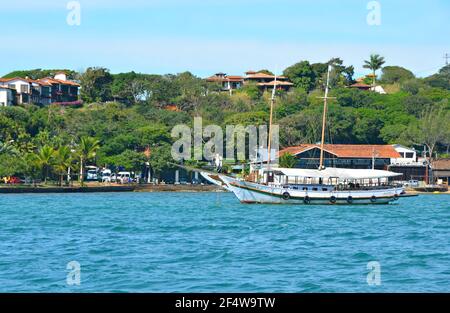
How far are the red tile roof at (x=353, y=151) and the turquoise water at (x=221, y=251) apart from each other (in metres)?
35.8

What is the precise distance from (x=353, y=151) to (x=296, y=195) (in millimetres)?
28721

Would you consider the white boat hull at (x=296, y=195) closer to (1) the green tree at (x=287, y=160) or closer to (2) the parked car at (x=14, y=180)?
(1) the green tree at (x=287, y=160)

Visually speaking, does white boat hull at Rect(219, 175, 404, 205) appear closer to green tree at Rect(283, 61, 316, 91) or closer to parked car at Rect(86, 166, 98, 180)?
parked car at Rect(86, 166, 98, 180)

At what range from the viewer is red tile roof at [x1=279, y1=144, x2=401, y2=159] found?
77438mm

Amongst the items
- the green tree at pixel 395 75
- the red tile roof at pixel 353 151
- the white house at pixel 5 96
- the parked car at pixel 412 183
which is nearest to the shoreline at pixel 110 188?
the parked car at pixel 412 183

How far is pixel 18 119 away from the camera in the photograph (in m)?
78.6

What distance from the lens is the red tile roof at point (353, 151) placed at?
3049 inches

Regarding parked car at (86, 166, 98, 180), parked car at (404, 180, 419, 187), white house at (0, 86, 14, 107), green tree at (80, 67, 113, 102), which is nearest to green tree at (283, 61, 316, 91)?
green tree at (80, 67, 113, 102)

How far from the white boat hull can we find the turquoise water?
9.95 meters

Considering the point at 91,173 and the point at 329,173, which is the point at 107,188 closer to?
the point at 91,173

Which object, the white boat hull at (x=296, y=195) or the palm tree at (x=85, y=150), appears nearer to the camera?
the white boat hull at (x=296, y=195)

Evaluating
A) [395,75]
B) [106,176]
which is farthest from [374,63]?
[106,176]

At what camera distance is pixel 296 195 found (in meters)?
51.8

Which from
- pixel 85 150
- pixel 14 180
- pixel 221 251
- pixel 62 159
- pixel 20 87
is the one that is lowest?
pixel 14 180
